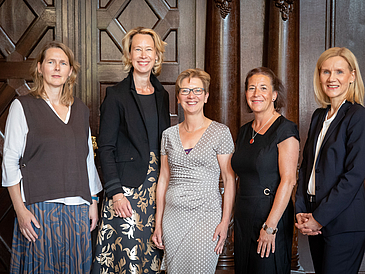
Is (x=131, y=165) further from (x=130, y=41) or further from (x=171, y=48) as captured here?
(x=171, y=48)

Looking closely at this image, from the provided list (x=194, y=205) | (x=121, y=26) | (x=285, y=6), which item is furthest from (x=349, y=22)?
(x=194, y=205)

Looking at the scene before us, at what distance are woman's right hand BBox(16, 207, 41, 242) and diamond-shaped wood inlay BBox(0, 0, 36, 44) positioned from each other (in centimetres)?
226

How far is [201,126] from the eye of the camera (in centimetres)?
232

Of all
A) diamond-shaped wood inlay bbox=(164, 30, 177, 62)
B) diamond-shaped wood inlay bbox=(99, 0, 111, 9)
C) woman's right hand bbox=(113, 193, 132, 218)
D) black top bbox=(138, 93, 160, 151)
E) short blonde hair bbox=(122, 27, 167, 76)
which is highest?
diamond-shaped wood inlay bbox=(99, 0, 111, 9)

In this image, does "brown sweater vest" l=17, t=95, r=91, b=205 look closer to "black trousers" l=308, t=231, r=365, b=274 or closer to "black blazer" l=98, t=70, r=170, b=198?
"black blazer" l=98, t=70, r=170, b=198

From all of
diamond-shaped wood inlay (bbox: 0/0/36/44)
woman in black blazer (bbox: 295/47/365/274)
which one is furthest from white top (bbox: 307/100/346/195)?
diamond-shaped wood inlay (bbox: 0/0/36/44)

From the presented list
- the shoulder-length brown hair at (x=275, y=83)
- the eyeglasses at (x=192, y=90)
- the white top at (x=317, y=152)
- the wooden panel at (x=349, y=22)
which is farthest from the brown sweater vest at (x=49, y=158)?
the wooden panel at (x=349, y=22)

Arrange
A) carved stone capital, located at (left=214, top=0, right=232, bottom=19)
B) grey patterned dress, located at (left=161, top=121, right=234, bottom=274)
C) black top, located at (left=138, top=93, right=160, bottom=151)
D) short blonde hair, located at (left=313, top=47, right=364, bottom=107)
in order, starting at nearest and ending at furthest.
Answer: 1. short blonde hair, located at (left=313, top=47, right=364, bottom=107)
2. grey patterned dress, located at (left=161, top=121, right=234, bottom=274)
3. black top, located at (left=138, top=93, right=160, bottom=151)
4. carved stone capital, located at (left=214, top=0, right=232, bottom=19)

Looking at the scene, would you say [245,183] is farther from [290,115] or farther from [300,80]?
[300,80]

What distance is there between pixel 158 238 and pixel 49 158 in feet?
2.84

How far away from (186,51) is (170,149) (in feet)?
5.80

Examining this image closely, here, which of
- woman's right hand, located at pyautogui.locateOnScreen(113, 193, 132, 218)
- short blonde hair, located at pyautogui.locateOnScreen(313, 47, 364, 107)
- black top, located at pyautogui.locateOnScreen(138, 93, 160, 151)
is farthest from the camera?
black top, located at pyautogui.locateOnScreen(138, 93, 160, 151)

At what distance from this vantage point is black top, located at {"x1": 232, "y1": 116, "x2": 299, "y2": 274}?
6.78 feet

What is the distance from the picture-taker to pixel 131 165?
92.2 inches
